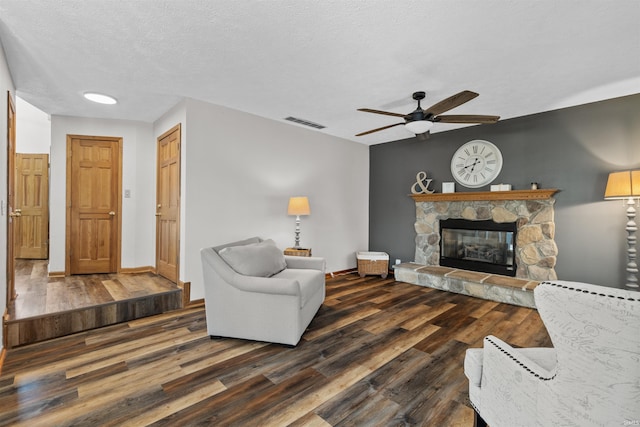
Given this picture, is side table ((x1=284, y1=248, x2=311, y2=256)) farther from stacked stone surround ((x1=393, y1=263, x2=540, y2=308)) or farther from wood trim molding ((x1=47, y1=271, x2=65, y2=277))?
wood trim molding ((x1=47, y1=271, x2=65, y2=277))

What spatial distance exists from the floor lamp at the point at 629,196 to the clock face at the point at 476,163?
1323 mm

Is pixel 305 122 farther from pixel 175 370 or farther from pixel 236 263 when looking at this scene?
pixel 175 370

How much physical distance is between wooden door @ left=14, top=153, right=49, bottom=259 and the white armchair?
24.1 feet

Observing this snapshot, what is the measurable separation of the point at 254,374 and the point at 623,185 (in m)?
4.12

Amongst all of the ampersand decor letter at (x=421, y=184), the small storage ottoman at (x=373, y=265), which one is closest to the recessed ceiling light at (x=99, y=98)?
the small storage ottoman at (x=373, y=265)

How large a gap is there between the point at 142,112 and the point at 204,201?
1.71 meters

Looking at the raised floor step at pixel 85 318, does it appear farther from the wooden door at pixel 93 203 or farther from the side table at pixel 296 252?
the wooden door at pixel 93 203

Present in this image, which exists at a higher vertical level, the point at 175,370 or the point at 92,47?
the point at 92,47

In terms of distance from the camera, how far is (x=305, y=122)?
4.52 m

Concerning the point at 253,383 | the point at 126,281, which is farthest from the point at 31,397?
the point at 126,281

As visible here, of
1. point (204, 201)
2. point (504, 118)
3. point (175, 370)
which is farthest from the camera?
point (504, 118)

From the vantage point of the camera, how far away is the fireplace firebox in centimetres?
431

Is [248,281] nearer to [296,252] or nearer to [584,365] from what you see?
[296,252]

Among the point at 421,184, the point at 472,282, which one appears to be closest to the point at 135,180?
the point at 421,184
